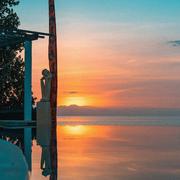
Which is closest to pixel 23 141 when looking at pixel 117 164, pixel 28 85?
pixel 117 164

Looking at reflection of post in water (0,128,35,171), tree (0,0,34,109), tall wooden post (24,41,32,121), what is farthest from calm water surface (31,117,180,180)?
tree (0,0,34,109)

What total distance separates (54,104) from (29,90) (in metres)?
2.97

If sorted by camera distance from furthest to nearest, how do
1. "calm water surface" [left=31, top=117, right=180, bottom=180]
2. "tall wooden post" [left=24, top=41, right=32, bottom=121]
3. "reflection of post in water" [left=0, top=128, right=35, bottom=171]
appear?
"tall wooden post" [left=24, top=41, right=32, bottom=121] → "reflection of post in water" [left=0, top=128, right=35, bottom=171] → "calm water surface" [left=31, top=117, right=180, bottom=180]

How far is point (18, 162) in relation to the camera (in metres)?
4.55

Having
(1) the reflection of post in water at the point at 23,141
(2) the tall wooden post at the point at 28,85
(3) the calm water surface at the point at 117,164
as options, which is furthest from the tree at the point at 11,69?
(3) the calm water surface at the point at 117,164

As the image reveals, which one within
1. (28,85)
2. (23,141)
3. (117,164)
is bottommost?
(23,141)

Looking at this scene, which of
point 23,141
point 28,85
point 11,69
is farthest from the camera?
point 11,69

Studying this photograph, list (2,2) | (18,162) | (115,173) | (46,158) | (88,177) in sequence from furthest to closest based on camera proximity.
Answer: (2,2), (46,158), (115,173), (88,177), (18,162)

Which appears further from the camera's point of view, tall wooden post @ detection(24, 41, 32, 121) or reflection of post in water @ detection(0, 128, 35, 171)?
tall wooden post @ detection(24, 41, 32, 121)

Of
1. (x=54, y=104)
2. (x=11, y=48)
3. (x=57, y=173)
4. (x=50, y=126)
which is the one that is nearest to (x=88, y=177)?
(x=57, y=173)

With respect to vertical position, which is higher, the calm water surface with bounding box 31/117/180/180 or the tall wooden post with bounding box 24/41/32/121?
the tall wooden post with bounding box 24/41/32/121

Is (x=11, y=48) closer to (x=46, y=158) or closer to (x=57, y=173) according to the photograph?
(x=46, y=158)

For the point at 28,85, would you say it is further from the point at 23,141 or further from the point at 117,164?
the point at 117,164

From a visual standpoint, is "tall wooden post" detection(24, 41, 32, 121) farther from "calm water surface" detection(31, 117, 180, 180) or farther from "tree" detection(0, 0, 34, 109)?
"calm water surface" detection(31, 117, 180, 180)
